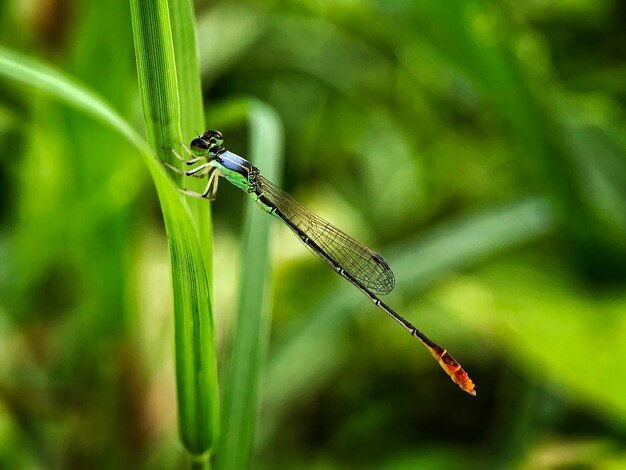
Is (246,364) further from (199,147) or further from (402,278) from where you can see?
(402,278)

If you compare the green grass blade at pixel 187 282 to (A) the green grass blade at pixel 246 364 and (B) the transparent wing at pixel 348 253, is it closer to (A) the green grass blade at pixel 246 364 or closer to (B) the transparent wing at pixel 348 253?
(A) the green grass blade at pixel 246 364

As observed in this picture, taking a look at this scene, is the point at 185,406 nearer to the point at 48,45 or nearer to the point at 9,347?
the point at 9,347

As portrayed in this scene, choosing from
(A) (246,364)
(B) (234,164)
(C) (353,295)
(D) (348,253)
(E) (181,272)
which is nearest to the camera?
(E) (181,272)

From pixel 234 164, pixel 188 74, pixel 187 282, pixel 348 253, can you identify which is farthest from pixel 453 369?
pixel 188 74

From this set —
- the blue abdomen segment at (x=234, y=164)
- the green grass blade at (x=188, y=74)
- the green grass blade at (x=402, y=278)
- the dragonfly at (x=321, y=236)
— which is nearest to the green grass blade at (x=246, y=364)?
the dragonfly at (x=321, y=236)

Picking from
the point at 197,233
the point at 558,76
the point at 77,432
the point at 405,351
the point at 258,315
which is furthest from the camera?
the point at 558,76

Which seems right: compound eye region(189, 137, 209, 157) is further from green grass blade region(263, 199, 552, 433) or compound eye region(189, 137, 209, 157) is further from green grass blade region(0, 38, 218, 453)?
green grass blade region(263, 199, 552, 433)

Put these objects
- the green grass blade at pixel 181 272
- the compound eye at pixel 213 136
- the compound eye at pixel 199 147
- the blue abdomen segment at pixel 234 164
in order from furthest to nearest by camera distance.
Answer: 1. the blue abdomen segment at pixel 234 164
2. the compound eye at pixel 213 136
3. the compound eye at pixel 199 147
4. the green grass blade at pixel 181 272

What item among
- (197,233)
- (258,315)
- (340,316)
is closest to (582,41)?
(340,316)
